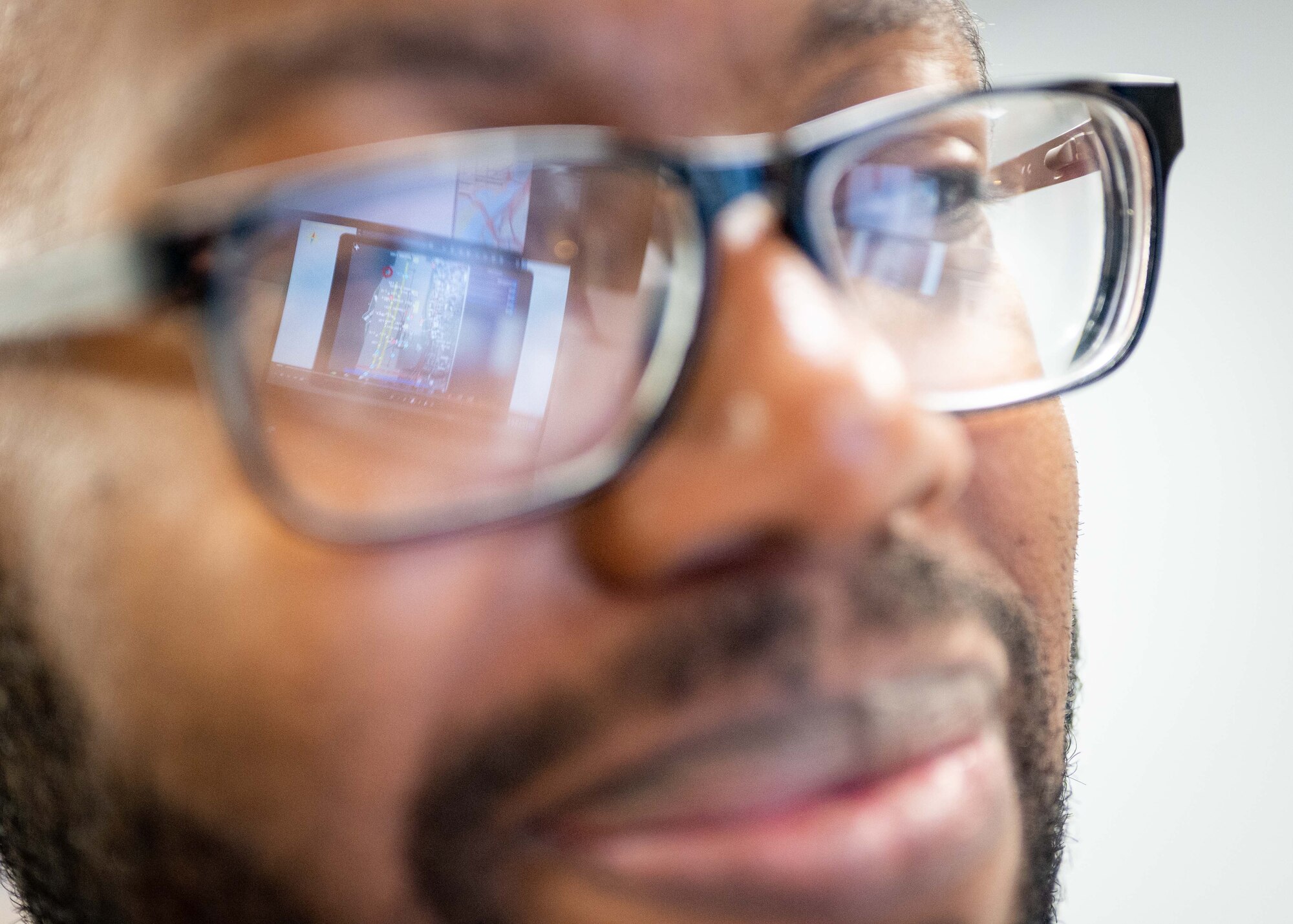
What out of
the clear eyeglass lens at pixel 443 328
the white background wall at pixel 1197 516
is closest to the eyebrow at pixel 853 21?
the clear eyeglass lens at pixel 443 328

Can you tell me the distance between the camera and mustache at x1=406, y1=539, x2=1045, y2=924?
1.28 feet

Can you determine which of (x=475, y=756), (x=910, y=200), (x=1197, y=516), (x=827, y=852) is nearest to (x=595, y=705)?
(x=475, y=756)

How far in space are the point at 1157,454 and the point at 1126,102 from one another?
1.17 m

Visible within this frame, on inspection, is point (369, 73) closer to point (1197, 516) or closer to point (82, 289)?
point (82, 289)

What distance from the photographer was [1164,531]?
1.51m

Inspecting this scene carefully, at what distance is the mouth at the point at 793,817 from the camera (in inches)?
16.0

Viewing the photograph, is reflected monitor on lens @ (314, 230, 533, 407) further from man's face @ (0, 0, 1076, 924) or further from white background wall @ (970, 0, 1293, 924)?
white background wall @ (970, 0, 1293, 924)

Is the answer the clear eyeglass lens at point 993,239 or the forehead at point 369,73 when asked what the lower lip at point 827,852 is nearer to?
the clear eyeglass lens at point 993,239

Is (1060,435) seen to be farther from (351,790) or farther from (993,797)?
(351,790)

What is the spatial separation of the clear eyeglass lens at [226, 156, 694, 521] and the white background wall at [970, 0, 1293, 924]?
1459mm

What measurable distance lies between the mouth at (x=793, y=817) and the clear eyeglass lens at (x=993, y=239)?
0.76 ft

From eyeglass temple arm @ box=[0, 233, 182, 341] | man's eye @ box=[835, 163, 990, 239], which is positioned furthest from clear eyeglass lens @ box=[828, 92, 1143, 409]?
eyeglass temple arm @ box=[0, 233, 182, 341]

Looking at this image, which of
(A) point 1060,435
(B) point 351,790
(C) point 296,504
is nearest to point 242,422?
(C) point 296,504

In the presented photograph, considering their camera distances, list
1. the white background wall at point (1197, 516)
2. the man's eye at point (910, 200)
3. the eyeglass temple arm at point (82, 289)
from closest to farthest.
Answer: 1. the eyeglass temple arm at point (82, 289)
2. the man's eye at point (910, 200)
3. the white background wall at point (1197, 516)
